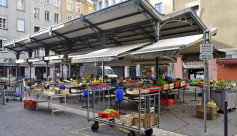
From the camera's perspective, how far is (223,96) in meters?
9.04

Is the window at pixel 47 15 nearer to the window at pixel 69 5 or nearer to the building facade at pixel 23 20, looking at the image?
the building facade at pixel 23 20

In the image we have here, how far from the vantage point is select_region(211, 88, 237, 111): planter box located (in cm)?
905

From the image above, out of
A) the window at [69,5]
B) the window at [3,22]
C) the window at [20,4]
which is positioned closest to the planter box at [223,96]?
the window at [3,22]

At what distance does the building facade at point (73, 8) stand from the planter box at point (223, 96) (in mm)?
38833

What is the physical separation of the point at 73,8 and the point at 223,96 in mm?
41658

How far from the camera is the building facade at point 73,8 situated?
4338 cm

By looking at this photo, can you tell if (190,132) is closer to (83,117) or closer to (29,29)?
(83,117)

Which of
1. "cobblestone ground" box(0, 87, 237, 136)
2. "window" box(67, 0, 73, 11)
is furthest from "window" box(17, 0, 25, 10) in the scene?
"cobblestone ground" box(0, 87, 237, 136)

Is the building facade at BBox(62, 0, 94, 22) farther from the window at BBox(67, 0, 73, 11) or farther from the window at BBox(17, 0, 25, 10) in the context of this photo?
the window at BBox(17, 0, 25, 10)

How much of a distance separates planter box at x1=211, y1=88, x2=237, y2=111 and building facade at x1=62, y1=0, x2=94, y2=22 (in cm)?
3883

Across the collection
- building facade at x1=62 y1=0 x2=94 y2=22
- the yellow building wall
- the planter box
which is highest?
building facade at x1=62 y1=0 x2=94 y2=22

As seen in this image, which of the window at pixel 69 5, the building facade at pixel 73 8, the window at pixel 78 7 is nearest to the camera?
the building facade at pixel 73 8

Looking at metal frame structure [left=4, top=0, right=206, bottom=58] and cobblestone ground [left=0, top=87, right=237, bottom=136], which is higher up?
metal frame structure [left=4, top=0, right=206, bottom=58]

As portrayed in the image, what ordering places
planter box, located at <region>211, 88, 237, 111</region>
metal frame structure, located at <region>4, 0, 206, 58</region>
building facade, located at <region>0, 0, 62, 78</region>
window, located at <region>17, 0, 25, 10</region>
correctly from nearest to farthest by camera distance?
1. planter box, located at <region>211, 88, 237, 111</region>
2. metal frame structure, located at <region>4, 0, 206, 58</region>
3. building facade, located at <region>0, 0, 62, 78</region>
4. window, located at <region>17, 0, 25, 10</region>
